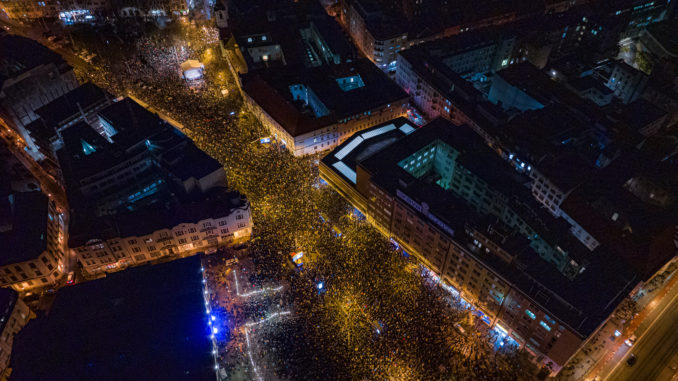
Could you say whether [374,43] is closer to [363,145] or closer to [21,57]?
[363,145]

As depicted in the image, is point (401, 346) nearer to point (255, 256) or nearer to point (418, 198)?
point (418, 198)

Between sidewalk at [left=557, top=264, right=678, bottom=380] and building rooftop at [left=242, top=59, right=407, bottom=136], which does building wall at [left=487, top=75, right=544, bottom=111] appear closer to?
building rooftop at [left=242, top=59, right=407, bottom=136]

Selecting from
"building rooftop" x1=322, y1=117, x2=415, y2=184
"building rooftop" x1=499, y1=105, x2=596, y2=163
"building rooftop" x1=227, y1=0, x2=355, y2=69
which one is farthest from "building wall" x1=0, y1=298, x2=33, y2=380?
"building rooftop" x1=499, y1=105, x2=596, y2=163

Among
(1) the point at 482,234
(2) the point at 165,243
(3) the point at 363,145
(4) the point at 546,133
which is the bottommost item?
(2) the point at 165,243

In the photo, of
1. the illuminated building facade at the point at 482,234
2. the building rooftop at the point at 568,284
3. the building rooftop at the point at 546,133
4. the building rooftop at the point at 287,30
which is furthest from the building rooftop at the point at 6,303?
the building rooftop at the point at 546,133

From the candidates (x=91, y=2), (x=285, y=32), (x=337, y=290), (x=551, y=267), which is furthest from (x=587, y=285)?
(x=91, y=2)

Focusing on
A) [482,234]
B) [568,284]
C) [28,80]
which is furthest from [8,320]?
[568,284]

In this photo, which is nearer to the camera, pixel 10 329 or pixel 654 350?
pixel 10 329
